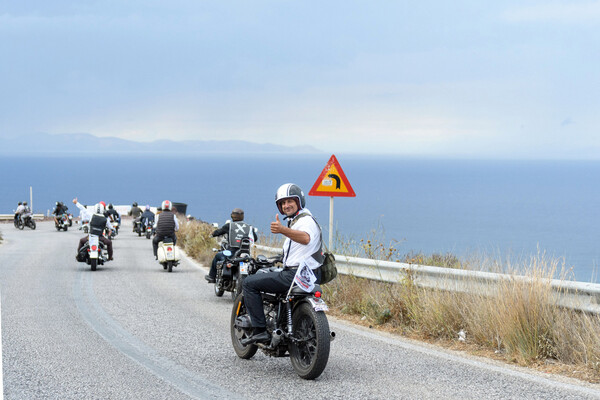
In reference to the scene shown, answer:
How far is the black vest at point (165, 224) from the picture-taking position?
19.1m

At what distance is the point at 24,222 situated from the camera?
4584cm

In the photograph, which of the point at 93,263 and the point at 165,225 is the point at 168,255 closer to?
the point at 165,225

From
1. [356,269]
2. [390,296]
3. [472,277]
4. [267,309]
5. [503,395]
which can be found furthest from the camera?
[356,269]

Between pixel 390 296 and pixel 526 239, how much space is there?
89053mm

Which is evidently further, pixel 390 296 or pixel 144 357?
pixel 390 296

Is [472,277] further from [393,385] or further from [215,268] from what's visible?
[215,268]

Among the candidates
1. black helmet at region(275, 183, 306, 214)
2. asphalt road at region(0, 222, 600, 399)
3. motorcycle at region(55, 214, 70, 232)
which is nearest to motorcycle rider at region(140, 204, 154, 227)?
motorcycle at region(55, 214, 70, 232)

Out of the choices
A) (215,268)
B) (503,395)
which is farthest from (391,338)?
(215,268)

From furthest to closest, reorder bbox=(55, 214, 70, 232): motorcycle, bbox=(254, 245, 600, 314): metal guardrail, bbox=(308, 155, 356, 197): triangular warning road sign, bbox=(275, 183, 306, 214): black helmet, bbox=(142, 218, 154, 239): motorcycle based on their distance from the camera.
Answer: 1. bbox=(55, 214, 70, 232): motorcycle
2. bbox=(142, 218, 154, 239): motorcycle
3. bbox=(308, 155, 356, 197): triangular warning road sign
4. bbox=(254, 245, 600, 314): metal guardrail
5. bbox=(275, 183, 306, 214): black helmet

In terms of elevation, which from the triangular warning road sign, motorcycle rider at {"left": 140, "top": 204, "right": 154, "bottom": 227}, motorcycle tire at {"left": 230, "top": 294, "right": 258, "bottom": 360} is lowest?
motorcycle rider at {"left": 140, "top": 204, "right": 154, "bottom": 227}

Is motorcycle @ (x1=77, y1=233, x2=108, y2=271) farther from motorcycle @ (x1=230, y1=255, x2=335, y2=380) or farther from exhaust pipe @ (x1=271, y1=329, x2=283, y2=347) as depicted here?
exhaust pipe @ (x1=271, y1=329, x2=283, y2=347)

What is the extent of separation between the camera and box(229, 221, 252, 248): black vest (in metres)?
13.5

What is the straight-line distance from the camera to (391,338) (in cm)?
912

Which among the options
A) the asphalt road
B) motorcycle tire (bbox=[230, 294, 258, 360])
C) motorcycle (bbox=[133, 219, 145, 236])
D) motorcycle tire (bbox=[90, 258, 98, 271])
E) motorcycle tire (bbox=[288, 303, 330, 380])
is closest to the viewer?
the asphalt road
